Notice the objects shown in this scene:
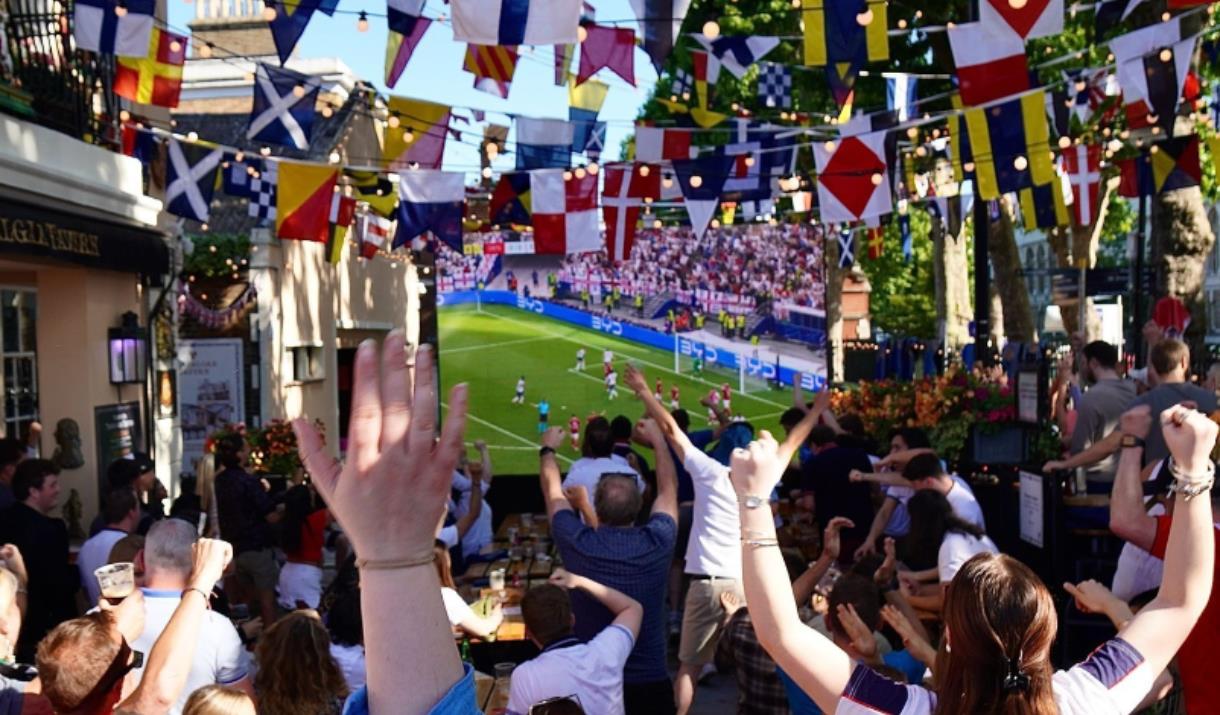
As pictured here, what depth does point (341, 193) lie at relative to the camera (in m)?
13.8

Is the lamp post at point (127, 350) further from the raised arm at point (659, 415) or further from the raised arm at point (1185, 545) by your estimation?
the raised arm at point (1185, 545)

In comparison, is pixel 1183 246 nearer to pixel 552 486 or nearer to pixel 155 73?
pixel 155 73

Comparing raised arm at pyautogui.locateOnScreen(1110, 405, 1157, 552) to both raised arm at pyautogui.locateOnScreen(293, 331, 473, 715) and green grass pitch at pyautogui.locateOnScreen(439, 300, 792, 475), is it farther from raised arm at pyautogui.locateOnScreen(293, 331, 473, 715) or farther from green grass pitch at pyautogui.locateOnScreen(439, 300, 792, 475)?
green grass pitch at pyautogui.locateOnScreen(439, 300, 792, 475)

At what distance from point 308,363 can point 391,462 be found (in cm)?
2072

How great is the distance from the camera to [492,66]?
10.9m

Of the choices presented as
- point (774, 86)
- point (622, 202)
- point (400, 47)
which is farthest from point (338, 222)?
point (774, 86)

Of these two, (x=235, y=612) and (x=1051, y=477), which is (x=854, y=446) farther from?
(x=235, y=612)

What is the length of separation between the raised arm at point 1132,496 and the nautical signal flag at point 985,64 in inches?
230

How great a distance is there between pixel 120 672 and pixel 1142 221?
16.8 meters

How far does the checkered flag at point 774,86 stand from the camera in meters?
16.8

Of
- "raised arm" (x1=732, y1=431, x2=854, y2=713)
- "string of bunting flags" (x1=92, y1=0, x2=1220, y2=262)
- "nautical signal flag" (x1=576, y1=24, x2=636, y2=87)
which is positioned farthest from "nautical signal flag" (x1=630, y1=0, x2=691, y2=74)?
"raised arm" (x1=732, y1=431, x2=854, y2=713)

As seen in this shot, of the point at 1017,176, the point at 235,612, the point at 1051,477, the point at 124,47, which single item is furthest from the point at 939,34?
the point at 235,612

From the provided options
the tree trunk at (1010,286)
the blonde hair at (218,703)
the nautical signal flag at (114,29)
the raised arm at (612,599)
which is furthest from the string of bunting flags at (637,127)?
the blonde hair at (218,703)

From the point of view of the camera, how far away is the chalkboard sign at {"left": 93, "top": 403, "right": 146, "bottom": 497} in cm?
1127
